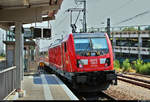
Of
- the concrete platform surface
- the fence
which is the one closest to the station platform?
the concrete platform surface

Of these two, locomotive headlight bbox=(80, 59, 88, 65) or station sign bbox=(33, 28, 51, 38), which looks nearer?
locomotive headlight bbox=(80, 59, 88, 65)

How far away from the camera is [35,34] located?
16.7 metres

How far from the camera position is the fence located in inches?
239

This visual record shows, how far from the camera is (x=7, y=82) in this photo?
679 centimetres

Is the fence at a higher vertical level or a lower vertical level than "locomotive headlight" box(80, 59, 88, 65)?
lower

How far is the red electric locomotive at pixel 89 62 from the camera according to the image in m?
10.1

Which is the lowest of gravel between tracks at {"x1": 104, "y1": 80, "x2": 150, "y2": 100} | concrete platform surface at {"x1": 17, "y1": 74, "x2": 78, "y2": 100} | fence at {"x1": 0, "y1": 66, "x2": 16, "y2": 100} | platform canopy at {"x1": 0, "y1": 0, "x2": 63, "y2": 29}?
gravel between tracks at {"x1": 104, "y1": 80, "x2": 150, "y2": 100}

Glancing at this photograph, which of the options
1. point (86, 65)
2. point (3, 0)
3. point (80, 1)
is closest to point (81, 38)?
point (86, 65)

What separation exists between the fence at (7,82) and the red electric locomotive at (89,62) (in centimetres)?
307

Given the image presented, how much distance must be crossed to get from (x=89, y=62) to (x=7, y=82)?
14.2 feet

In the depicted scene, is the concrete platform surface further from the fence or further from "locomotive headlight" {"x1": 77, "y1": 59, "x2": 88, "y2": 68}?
"locomotive headlight" {"x1": 77, "y1": 59, "x2": 88, "y2": 68}

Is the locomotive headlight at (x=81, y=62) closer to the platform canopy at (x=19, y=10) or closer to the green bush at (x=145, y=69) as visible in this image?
the platform canopy at (x=19, y=10)

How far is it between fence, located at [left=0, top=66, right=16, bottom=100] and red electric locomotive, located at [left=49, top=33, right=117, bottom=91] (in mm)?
3074

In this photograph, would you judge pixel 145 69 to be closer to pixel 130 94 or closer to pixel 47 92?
pixel 130 94
